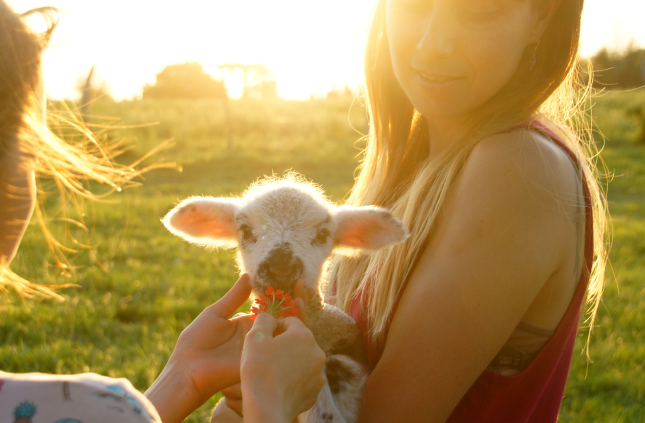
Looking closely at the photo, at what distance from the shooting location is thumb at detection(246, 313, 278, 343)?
1438 millimetres

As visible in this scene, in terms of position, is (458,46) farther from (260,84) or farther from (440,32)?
(260,84)

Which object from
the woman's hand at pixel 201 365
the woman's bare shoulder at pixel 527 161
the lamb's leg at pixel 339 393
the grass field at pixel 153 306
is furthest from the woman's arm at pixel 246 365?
the grass field at pixel 153 306

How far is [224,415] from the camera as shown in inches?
90.3

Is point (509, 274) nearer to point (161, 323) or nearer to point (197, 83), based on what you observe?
point (161, 323)

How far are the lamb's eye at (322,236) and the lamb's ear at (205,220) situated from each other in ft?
1.39

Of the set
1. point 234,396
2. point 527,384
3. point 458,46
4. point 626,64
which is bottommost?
point 234,396

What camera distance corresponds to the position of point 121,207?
9766 millimetres

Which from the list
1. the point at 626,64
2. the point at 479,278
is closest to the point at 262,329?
the point at 479,278

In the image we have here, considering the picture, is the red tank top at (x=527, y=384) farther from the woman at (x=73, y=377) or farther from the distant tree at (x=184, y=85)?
the distant tree at (x=184, y=85)

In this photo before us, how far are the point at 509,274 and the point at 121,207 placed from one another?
30.7 feet

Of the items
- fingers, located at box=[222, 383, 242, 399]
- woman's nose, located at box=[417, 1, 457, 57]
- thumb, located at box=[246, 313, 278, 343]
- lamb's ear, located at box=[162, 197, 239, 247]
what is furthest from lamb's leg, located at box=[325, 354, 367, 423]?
woman's nose, located at box=[417, 1, 457, 57]

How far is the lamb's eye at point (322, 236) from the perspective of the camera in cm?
219

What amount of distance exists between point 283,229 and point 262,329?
2.19 feet

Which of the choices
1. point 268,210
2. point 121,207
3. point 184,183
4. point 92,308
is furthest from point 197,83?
point 268,210
